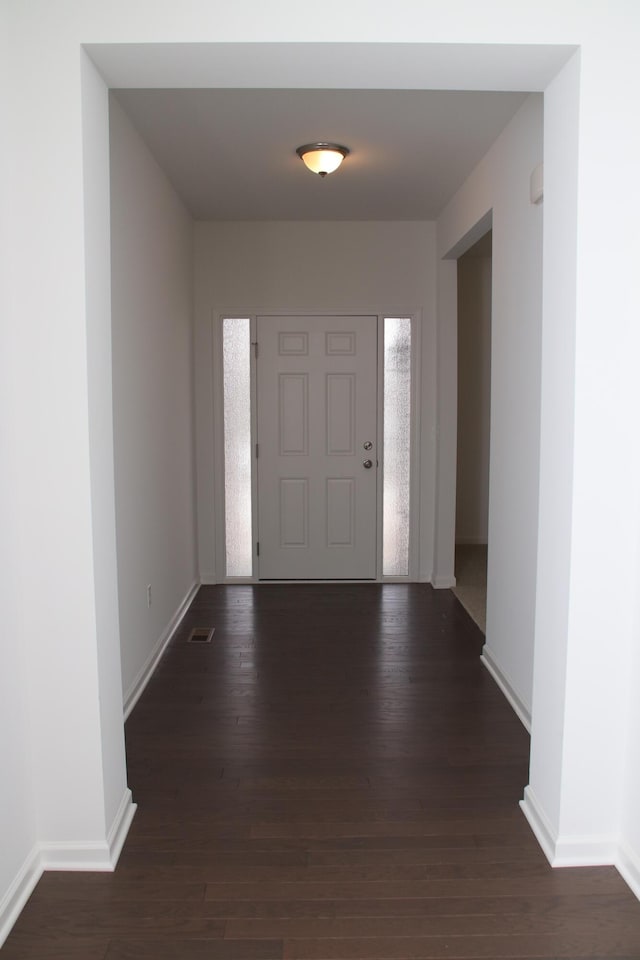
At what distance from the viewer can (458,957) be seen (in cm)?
194

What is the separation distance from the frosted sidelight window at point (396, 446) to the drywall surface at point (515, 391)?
4.97ft

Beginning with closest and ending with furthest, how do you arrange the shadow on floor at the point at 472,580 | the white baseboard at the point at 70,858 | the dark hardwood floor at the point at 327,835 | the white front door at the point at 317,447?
1. the dark hardwood floor at the point at 327,835
2. the white baseboard at the point at 70,858
3. the shadow on floor at the point at 472,580
4. the white front door at the point at 317,447

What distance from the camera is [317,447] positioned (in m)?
5.57

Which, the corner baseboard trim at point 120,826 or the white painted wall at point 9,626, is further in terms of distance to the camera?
the corner baseboard trim at point 120,826

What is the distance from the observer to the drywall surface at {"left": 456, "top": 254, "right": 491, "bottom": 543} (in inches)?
275

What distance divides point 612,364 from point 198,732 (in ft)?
7.13

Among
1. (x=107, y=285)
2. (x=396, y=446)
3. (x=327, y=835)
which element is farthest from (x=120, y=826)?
(x=396, y=446)

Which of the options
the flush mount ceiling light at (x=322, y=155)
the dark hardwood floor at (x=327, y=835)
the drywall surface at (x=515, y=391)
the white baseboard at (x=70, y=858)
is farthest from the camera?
the flush mount ceiling light at (x=322, y=155)

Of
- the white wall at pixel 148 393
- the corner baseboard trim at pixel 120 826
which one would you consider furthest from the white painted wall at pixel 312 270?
the corner baseboard trim at pixel 120 826

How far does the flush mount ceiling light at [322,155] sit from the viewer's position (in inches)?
147

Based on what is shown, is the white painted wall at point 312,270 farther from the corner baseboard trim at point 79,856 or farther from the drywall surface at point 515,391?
the corner baseboard trim at point 79,856

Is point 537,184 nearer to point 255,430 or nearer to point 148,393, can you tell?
point 148,393

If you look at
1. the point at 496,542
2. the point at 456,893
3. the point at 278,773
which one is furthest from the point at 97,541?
the point at 496,542

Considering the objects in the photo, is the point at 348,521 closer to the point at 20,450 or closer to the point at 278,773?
the point at 278,773
